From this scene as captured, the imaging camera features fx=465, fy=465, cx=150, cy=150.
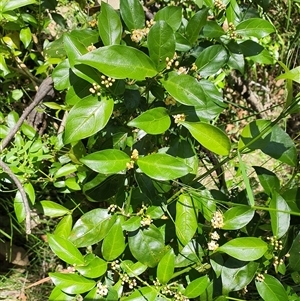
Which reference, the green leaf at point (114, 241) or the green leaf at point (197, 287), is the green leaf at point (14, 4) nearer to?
the green leaf at point (114, 241)

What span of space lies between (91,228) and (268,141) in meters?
0.49

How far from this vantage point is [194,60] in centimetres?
122

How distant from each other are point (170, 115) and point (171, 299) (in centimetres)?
45

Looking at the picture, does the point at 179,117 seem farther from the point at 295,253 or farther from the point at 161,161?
the point at 295,253

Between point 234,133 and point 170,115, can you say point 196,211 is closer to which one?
point 170,115

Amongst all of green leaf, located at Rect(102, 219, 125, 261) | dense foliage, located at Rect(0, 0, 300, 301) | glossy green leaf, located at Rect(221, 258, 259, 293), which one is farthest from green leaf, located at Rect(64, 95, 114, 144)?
glossy green leaf, located at Rect(221, 258, 259, 293)

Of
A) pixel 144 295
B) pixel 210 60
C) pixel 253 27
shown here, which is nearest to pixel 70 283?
pixel 144 295

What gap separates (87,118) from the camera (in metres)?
1.00

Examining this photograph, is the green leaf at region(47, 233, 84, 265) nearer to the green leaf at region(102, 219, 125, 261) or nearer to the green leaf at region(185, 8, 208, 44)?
the green leaf at region(102, 219, 125, 261)

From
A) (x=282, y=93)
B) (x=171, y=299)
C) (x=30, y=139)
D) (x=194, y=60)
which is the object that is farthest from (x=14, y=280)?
(x=282, y=93)

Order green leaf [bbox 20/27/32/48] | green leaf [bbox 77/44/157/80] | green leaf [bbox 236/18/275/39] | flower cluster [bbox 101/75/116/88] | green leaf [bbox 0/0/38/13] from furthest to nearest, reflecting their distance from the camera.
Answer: green leaf [bbox 20/27/32/48], green leaf [bbox 0/0/38/13], green leaf [bbox 236/18/275/39], flower cluster [bbox 101/75/116/88], green leaf [bbox 77/44/157/80]

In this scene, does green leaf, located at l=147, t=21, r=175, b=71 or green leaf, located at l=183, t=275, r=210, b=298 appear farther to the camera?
green leaf, located at l=183, t=275, r=210, b=298

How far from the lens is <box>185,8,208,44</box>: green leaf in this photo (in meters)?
1.11

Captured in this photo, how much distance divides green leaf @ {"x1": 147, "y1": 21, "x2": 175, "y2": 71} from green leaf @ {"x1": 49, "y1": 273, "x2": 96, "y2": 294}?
526mm
